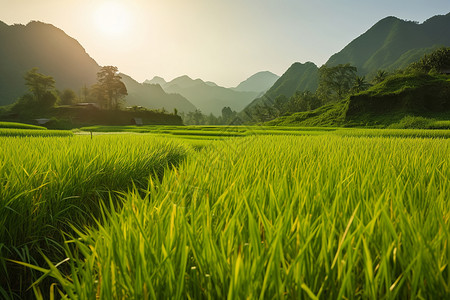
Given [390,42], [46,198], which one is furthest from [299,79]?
[46,198]

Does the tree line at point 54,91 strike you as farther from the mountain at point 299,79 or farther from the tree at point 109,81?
the mountain at point 299,79

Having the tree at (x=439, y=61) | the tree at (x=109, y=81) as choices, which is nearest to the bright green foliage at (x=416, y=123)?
the tree at (x=439, y=61)

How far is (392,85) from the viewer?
89.9 feet

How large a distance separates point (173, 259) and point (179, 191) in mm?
609

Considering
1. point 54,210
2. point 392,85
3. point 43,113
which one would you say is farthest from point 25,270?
point 43,113

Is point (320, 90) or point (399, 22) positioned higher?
point (399, 22)

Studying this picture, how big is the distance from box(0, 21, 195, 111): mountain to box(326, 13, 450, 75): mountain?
145 m

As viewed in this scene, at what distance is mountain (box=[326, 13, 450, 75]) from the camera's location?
13104cm

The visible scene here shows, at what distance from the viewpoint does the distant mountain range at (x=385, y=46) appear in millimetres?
119125

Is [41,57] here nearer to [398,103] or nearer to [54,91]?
[54,91]

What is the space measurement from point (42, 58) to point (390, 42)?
229m

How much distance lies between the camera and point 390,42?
140000 mm

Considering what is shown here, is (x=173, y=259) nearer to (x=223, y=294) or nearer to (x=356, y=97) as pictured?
(x=223, y=294)

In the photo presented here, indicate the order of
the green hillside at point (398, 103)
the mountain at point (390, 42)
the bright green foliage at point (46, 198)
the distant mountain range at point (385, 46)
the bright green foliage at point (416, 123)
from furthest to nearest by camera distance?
1. the mountain at point (390, 42)
2. the distant mountain range at point (385, 46)
3. the green hillside at point (398, 103)
4. the bright green foliage at point (416, 123)
5. the bright green foliage at point (46, 198)
